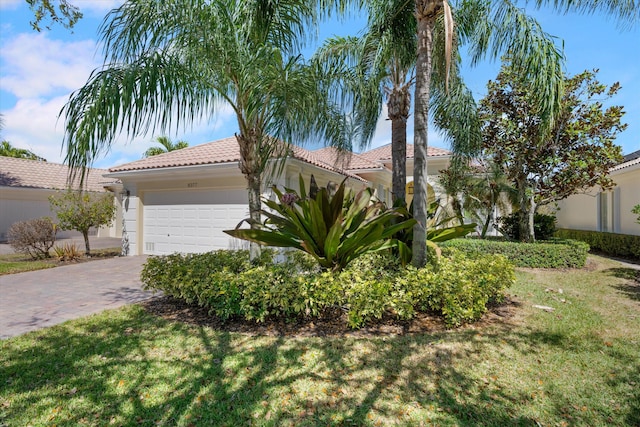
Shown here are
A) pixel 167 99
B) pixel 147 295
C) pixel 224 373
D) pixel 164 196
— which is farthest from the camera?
pixel 164 196

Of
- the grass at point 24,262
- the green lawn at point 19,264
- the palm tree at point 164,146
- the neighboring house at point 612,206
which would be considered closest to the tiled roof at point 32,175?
the palm tree at point 164,146

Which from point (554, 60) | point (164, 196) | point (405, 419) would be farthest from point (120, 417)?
point (164, 196)

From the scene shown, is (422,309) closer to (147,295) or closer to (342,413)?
(342,413)

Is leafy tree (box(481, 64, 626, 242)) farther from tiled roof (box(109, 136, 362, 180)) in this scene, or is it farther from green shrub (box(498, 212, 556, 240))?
tiled roof (box(109, 136, 362, 180))

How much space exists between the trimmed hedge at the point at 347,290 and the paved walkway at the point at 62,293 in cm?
197

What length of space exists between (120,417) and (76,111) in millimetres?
3850

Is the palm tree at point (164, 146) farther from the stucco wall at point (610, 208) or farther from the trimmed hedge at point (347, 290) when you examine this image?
the stucco wall at point (610, 208)

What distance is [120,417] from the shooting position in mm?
3205

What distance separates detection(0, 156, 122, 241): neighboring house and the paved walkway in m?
11.1

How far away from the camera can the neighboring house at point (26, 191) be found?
70.1 ft

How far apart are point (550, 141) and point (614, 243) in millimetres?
6138

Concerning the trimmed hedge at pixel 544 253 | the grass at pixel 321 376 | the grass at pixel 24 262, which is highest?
the trimmed hedge at pixel 544 253

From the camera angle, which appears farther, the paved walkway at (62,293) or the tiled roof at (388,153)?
the tiled roof at (388,153)

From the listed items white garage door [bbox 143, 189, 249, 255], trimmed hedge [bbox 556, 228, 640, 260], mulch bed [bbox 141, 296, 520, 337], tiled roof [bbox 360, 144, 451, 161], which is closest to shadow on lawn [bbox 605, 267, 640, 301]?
trimmed hedge [bbox 556, 228, 640, 260]
